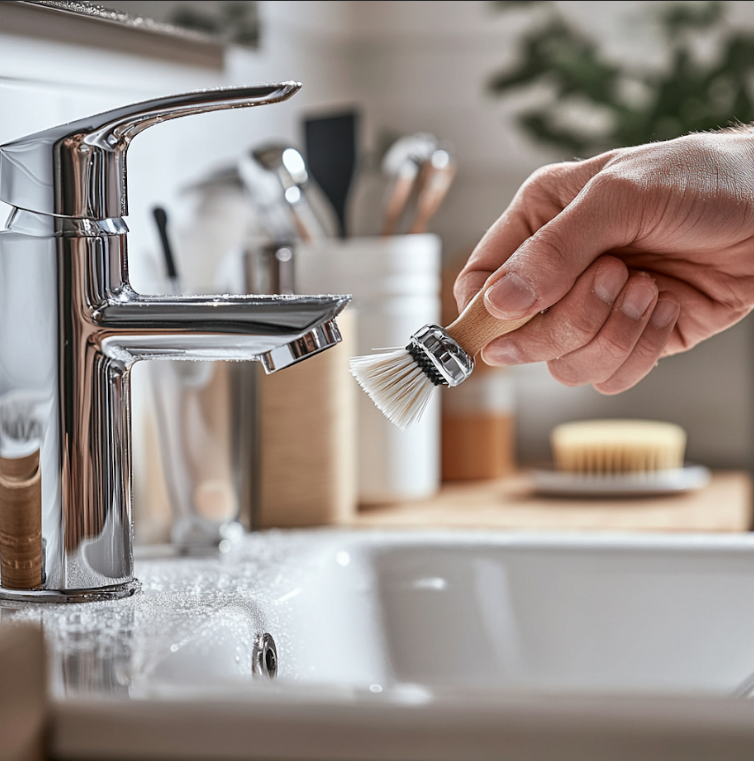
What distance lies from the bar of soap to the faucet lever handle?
1.85ft

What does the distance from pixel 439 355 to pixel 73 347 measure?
0.15m

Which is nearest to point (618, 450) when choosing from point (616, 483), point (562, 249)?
point (616, 483)

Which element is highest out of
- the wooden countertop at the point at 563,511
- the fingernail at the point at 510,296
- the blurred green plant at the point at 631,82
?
the blurred green plant at the point at 631,82

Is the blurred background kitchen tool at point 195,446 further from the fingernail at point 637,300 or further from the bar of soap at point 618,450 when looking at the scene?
the bar of soap at point 618,450

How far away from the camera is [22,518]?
16.9 inches

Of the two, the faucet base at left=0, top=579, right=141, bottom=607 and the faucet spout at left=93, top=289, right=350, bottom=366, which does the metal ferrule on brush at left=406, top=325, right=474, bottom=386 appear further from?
the faucet base at left=0, top=579, right=141, bottom=607

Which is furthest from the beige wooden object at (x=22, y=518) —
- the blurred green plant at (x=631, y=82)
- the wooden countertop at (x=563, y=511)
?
the blurred green plant at (x=631, y=82)

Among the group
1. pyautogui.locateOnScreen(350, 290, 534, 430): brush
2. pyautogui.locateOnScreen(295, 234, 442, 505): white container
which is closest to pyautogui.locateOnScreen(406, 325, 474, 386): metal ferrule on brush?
pyautogui.locateOnScreen(350, 290, 534, 430): brush

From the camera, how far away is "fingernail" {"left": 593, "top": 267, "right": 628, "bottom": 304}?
0.49 m

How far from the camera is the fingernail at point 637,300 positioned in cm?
50

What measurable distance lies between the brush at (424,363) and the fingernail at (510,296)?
0.4 inches

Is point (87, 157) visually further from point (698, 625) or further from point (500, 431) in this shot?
point (500, 431)

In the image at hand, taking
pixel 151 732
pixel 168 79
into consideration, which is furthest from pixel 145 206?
pixel 151 732

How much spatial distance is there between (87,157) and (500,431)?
2.03ft
